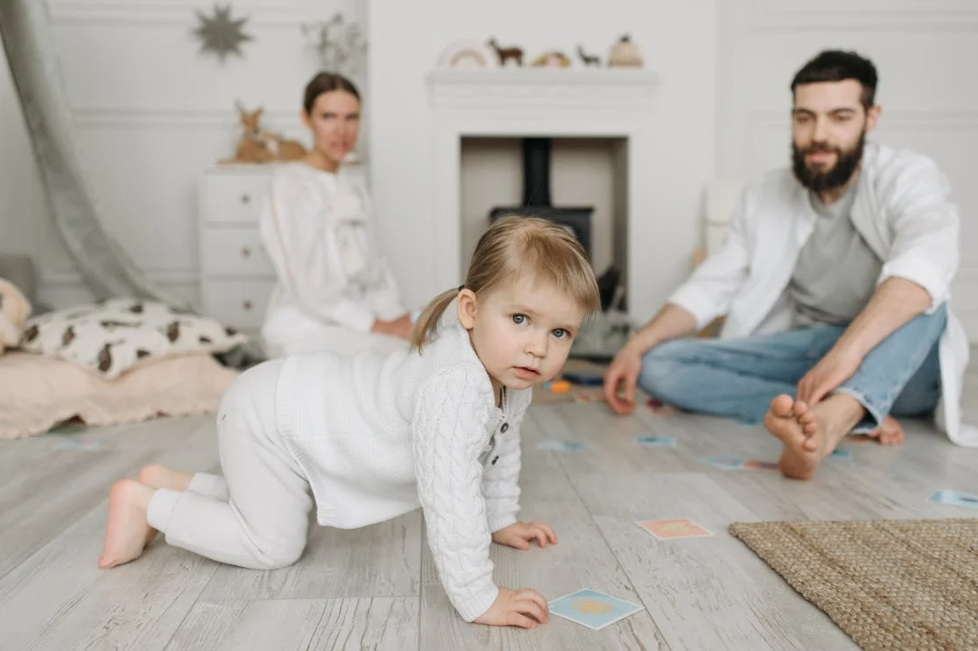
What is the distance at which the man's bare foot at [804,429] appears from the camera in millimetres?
1681

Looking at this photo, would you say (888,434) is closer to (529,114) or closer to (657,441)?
(657,441)

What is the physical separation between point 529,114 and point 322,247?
5.67ft

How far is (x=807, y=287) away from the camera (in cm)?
238

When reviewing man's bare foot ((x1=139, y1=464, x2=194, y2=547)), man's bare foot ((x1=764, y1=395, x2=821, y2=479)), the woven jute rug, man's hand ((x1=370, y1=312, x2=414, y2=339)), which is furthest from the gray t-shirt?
man's bare foot ((x1=139, y1=464, x2=194, y2=547))

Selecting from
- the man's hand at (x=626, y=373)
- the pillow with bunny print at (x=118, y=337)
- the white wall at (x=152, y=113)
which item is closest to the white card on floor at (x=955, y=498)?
the man's hand at (x=626, y=373)

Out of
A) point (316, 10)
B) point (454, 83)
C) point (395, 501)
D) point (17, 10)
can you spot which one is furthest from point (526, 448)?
point (316, 10)

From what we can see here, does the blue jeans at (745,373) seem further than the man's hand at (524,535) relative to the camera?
Yes

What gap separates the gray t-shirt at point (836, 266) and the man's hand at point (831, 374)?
19.0 inches

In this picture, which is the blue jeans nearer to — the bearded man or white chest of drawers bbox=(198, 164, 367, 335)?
the bearded man

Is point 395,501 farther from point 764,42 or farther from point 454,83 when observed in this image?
point 764,42

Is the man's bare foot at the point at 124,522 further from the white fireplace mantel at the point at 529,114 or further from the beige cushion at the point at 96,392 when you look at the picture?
the white fireplace mantel at the point at 529,114

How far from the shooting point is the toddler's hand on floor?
1072 millimetres

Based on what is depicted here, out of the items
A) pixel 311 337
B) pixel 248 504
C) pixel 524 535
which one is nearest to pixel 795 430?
pixel 524 535

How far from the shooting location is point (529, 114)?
4.06 meters
